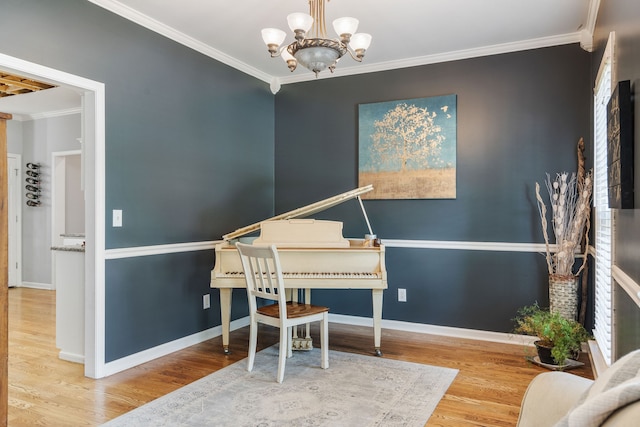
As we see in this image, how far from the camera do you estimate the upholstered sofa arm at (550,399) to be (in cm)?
Answer: 130

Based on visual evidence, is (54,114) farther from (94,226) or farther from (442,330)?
(442,330)

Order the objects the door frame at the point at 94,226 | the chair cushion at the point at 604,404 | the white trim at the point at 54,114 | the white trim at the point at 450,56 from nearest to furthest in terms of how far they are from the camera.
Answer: the chair cushion at the point at 604,404 → the door frame at the point at 94,226 → the white trim at the point at 450,56 → the white trim at the point at 54,114

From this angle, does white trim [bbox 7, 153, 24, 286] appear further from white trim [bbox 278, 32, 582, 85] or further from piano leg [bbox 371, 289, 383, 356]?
piano leg [bbox 371, 289, 383, 356]

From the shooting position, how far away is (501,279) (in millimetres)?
4043

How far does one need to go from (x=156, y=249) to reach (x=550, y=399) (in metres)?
3.02

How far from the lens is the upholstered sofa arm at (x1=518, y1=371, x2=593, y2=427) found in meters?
1.30

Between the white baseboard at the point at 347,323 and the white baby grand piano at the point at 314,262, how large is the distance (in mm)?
415

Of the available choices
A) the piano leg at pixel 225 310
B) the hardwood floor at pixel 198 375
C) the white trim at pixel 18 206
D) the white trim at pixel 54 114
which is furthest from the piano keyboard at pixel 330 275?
the white trim at pixel 18 206

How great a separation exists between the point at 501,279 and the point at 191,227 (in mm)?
2840

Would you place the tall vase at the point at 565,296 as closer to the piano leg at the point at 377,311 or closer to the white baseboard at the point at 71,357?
the piano leg at the point at 377,311

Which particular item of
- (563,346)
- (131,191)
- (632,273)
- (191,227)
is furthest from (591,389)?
(191,227)

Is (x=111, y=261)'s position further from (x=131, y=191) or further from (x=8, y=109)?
(x=8, y=109)

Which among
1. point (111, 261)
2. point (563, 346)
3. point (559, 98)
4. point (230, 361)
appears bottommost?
point (230, 361)

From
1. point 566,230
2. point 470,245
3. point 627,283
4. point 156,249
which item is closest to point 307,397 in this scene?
point 156,249
